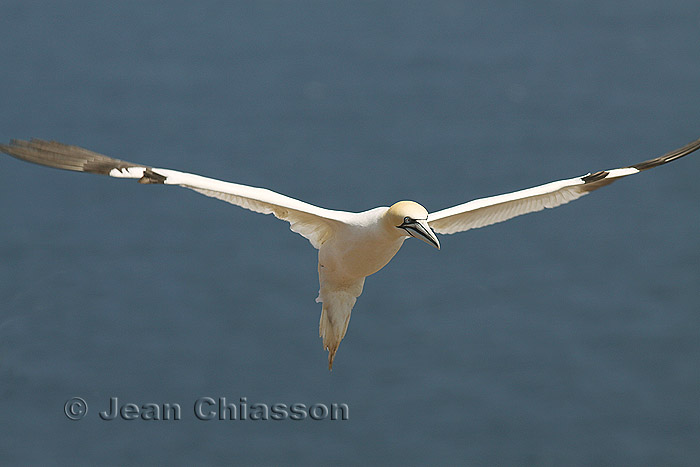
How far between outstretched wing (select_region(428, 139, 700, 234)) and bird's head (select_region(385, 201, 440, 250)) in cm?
108

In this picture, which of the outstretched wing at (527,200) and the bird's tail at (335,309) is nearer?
the outstretched wing at (527,200)

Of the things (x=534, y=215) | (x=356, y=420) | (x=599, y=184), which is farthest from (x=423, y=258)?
(x=599, y=184)

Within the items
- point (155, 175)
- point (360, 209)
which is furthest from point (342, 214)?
point (360, 209)

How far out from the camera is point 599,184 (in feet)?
29.1

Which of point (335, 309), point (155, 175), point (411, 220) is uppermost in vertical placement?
point (155, 175)

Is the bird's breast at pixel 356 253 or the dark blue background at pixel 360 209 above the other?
the dark blue background at pixel 360 209

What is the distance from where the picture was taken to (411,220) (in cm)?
736

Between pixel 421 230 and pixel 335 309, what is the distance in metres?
1.83

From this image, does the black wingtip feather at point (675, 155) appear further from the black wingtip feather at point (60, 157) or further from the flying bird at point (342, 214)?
the black wingtip feather at point (60, 157)

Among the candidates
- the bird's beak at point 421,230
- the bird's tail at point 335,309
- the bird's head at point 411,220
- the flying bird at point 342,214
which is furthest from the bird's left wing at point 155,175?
the bird's beak at point 421,230

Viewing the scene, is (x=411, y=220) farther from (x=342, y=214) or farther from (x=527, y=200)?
(x=527, y=200)

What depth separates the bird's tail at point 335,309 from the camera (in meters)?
8.82

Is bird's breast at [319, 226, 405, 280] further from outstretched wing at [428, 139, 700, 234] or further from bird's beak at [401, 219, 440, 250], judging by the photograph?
outstretched wing at [428, 139, 700, 234]

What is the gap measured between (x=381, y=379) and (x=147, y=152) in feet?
21.0
